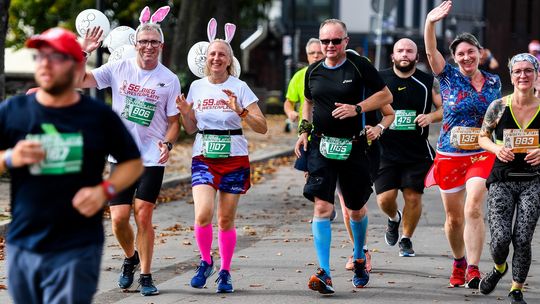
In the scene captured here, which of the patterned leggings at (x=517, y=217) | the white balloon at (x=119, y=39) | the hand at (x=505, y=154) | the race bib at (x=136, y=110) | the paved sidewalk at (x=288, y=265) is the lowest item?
the paved sidewalk at (x=288, y=265)

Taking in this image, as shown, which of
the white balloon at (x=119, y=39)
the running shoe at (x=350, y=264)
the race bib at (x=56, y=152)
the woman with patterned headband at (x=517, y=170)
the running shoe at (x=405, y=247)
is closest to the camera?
the race bib at (x=56, y=152)

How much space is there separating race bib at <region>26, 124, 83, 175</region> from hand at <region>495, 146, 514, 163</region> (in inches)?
152

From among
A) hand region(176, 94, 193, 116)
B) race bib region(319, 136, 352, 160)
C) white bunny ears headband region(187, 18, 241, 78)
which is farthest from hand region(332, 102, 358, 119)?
white bunny ears headband region(187, 18, 241, 78)

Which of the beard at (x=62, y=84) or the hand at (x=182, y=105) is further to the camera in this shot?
the hand at (x=182, y=105)

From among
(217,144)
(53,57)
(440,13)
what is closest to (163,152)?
(217,144)

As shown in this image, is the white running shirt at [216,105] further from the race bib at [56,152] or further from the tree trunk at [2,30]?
the tree trunk at [2,30]

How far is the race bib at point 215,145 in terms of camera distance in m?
9.38

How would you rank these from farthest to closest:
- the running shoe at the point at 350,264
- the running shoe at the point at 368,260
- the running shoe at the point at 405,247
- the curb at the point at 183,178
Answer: the curb at the point at 183,178
the running shoe at the point at 405,247
the running shoe at the point at 350,264
the running shoe at the point at 368,260

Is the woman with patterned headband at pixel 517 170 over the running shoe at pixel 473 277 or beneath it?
over

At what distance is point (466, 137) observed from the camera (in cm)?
962

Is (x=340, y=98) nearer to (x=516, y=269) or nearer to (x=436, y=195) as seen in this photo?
(x=516, y=269)

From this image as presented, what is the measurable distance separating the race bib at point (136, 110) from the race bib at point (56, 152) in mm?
3588

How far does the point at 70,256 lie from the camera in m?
5.59

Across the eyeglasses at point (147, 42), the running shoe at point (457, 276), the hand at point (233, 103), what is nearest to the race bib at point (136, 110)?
the eyeglasses at point (147, 42)
